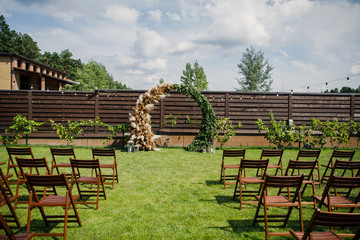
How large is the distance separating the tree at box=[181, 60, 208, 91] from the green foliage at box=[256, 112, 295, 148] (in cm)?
3720

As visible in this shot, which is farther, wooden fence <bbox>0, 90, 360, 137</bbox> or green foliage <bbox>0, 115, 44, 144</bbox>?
wooden fence <bbox>0, 90, 360, 137</bbox>

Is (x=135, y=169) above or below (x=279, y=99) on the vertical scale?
below

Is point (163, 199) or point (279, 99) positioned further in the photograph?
point (279, 99)

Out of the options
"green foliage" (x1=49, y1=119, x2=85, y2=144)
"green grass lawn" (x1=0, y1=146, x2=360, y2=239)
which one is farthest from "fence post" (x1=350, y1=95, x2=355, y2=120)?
"green foliage" (x1=49, y1=119, x2=85, y2=144)

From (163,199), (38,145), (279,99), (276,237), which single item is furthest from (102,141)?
(276,237)

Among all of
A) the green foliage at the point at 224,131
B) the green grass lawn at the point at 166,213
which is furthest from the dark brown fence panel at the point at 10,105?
the green foliage at the point at 224,131

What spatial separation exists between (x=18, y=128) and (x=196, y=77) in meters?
42.6

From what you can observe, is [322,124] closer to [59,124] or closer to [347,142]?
[347,142]

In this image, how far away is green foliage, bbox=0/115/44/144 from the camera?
1260 cm

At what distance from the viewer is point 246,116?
45.0 ft

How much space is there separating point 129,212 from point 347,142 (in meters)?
12.6

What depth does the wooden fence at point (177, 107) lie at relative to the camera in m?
13.5

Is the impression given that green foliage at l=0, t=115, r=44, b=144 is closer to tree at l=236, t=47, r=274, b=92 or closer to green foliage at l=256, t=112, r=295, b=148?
green foliage at l=256, t=112, r=295, b=148

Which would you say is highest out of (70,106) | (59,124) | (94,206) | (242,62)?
(242,62)
